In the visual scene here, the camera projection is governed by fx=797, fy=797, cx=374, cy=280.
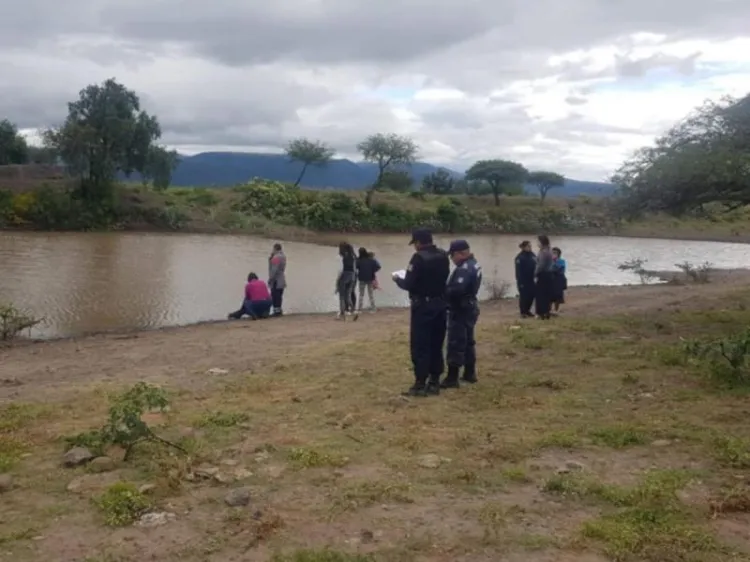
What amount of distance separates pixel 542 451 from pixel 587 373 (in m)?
3.13

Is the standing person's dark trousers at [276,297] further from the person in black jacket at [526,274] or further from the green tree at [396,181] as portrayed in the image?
the green tree at [396,181]

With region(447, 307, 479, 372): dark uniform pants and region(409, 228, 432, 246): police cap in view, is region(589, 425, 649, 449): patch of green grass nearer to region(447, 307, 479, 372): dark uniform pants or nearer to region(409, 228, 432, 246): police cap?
region(447, 307, 479, 372): dark uniform pants

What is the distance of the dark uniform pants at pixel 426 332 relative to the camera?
817cm

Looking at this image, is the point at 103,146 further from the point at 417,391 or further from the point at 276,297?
the point at 417,391

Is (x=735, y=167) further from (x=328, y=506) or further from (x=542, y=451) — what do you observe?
(x=328, y=506)

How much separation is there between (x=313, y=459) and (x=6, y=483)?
2.14 meters

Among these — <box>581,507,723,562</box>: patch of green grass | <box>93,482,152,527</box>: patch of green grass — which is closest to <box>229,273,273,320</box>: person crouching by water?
<box>93,482,152,527</box>: patch of green grass

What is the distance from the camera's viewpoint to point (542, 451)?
624cm

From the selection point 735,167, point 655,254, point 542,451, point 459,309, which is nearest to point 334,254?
point 655,254

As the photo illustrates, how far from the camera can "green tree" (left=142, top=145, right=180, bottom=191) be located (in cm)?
5356

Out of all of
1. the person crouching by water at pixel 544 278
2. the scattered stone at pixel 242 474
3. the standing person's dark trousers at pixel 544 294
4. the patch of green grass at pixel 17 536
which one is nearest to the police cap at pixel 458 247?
the scattered stone at pixel 242 474

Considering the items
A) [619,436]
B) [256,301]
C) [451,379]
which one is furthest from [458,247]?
[256,301]

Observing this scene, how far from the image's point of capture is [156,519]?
4887 mm

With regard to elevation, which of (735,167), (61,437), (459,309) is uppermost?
(735,167)
